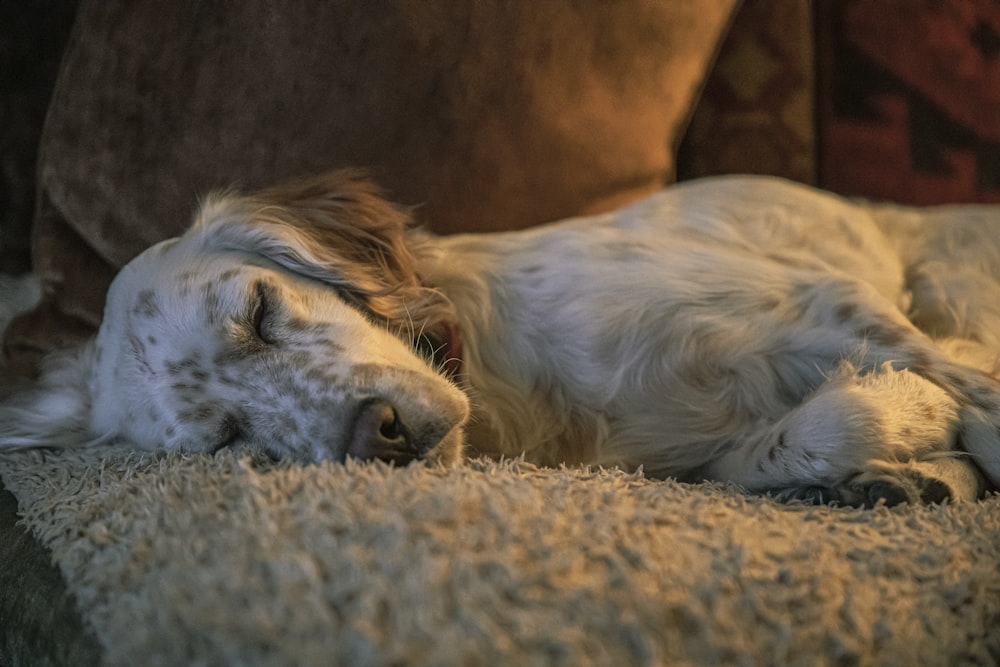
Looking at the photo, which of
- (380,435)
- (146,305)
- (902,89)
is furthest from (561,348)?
(902,89)

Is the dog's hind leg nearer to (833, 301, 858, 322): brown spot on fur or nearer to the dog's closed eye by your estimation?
(833, 301, 858, 322): brown spot on fur

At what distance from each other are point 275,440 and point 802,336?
36.8 inches

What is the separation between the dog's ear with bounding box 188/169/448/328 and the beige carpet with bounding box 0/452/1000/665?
55cm

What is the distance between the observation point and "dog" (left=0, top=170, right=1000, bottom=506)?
3.64 feet

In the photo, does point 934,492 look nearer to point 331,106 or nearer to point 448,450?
point 448,450

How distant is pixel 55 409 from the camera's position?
152cm

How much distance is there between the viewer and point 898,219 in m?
1.94

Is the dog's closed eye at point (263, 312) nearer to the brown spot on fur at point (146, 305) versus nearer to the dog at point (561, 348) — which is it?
the dog at point (561, 348)

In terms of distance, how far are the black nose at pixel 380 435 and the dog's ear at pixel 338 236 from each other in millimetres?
376

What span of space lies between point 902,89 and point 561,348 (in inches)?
55.7

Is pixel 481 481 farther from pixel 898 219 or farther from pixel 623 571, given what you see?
pixel 898 219

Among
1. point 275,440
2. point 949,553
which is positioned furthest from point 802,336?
point 275,440

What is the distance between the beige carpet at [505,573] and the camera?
631 mm

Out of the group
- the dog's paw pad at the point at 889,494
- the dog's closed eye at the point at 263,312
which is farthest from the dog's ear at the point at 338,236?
the dog's paw pad at the point at 889,494
